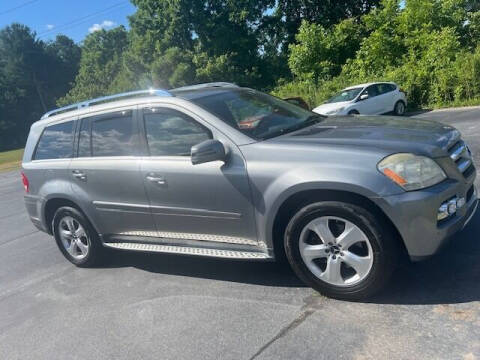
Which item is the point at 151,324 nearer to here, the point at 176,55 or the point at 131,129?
the point at 131,129

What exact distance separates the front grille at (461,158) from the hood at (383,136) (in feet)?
0.19

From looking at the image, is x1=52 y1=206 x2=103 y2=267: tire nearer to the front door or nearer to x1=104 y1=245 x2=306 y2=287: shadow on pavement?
x1=104 y1=245 x2=306 y2=287: shadow on pavement

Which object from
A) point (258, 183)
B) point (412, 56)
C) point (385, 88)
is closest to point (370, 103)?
point (385, 88)

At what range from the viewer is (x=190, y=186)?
4039mm

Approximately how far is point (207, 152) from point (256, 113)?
868 mm

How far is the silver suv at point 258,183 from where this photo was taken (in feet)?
10.8

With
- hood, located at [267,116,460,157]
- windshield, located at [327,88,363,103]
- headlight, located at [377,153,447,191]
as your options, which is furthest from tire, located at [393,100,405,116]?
headlight, located at [377,153,447,191]

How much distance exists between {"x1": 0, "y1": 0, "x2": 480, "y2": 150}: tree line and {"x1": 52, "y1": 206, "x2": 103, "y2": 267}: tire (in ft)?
49.0

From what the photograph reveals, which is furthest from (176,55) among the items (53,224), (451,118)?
(53,224)

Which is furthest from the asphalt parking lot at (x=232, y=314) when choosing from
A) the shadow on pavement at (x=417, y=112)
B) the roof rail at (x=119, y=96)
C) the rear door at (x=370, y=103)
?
the shadow on pavement at (x=417, y=112)

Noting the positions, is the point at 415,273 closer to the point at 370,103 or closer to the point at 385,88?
the point at 370,103

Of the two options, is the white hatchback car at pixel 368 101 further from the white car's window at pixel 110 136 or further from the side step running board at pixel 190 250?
the side step running board at pixel 190 250

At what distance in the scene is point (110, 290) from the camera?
4652mm

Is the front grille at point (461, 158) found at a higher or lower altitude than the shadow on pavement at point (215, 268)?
higher
